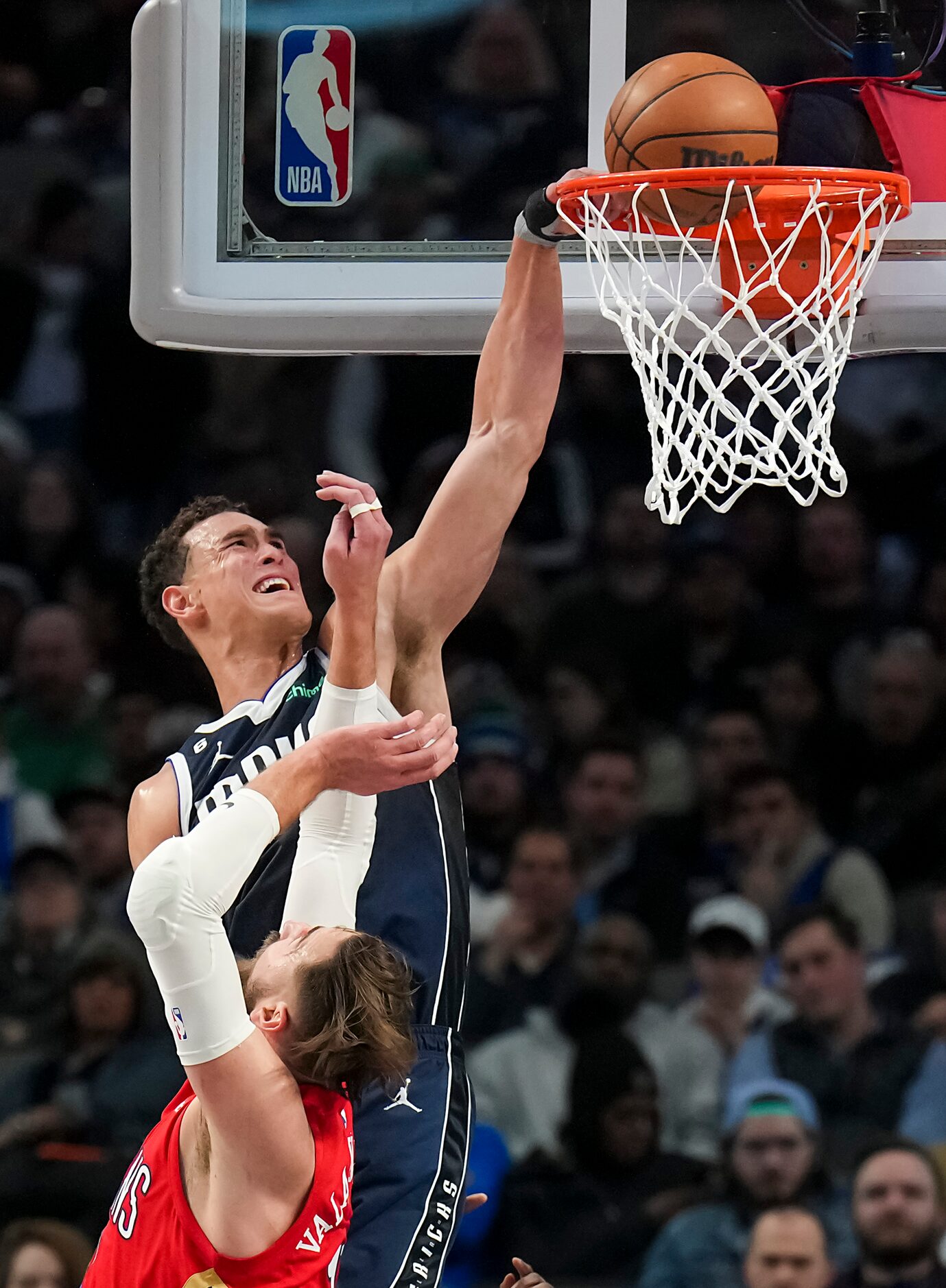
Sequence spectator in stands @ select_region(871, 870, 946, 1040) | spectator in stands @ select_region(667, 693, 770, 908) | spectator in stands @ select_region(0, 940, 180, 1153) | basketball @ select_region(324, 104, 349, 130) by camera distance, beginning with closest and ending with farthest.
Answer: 1. basketball @ select_region(324, 104, 349, 130)
2. spectator in stands @ select_region(871, 870, 946, 1040)
3. spectator in stands @ select_region(0, 940, 180, 1153)
4. spectator in stands @ select_region(667, 693, 770, 908)

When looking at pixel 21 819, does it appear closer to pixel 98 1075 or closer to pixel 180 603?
pixel 98 1075

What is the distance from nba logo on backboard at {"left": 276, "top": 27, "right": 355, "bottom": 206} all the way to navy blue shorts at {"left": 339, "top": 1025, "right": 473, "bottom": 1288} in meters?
1.89

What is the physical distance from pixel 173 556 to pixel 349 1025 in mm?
1540

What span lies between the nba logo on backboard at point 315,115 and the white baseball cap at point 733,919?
232cm

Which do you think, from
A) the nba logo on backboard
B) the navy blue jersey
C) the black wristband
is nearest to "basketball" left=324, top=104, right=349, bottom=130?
the nba logo on backboard

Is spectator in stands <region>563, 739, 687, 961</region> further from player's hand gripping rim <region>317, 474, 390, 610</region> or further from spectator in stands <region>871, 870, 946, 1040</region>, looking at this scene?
player's hand gripping rim <region>317, 474, 390, 610</region>

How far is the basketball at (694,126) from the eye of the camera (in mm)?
2799

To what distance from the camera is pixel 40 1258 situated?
4207mm

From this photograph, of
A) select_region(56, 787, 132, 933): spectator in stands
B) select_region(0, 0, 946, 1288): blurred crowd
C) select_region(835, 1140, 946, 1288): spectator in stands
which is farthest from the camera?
select_region(56, 787, 132, 933): spectator in stands

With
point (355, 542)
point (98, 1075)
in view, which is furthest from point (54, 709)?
point (355, 542)

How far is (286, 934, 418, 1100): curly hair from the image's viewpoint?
7.32 feet

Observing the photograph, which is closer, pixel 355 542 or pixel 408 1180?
pixel 355 542

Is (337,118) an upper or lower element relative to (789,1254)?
upper

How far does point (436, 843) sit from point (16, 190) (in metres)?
3.62
